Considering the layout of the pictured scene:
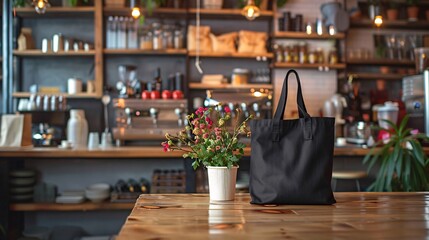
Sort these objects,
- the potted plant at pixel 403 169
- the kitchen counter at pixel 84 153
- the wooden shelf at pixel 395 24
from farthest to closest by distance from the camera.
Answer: the wooden shelf at pixel 395 24 → the kitchen counter at pixel 84 153 → the potted plant at pixel 403 169

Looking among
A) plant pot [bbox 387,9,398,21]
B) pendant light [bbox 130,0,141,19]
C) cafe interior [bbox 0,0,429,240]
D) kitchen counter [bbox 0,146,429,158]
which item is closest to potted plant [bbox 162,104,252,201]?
kitchen counter [bbox 0,146,429,158]

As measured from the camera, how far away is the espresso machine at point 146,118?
19.7 feet

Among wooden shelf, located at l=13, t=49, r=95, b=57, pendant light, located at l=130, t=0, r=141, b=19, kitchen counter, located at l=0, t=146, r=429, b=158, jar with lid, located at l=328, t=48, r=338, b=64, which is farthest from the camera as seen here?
jar with lid, located at l=328, t=48, r=338, b=64

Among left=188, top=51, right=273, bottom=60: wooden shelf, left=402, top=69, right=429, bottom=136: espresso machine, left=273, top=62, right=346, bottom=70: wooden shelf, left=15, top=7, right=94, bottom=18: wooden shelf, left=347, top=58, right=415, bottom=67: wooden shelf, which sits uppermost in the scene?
left=15, top=7, right=94, bottom=18: wooden shelf

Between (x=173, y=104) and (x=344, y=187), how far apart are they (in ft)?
8.24

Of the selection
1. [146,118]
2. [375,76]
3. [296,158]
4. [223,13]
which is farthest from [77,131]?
[375,76]

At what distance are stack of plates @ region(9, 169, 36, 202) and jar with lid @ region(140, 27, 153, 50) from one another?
2.61 meters

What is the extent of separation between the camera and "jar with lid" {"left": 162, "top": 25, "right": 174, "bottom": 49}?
20.6 feet

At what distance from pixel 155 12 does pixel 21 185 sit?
9.88ft

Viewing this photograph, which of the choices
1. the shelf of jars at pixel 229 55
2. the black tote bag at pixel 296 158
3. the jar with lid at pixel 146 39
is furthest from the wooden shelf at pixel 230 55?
the black tote bag at pixel 296 158

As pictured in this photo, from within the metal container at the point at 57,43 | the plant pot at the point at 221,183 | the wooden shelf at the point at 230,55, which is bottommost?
the plant pot at the point at 221,183

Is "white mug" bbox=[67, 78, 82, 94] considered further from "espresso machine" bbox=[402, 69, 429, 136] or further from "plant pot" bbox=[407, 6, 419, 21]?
"plant pot" bbox=[407, 6, 419, 21]

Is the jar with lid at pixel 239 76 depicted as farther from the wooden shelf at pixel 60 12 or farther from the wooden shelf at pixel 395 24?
the wooden shelf at pixel 60 12

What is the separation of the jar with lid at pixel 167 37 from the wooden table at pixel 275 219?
4.66 m
